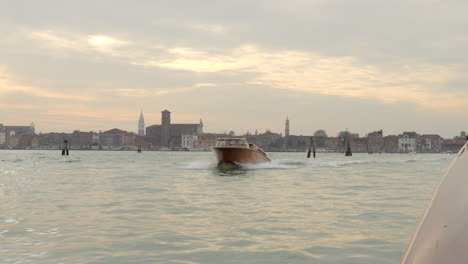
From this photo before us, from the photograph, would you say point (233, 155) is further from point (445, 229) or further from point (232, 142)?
point (445, 229)

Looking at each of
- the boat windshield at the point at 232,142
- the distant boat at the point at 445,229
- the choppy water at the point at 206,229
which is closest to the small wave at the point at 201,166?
the boat windshield at the point at 232,142

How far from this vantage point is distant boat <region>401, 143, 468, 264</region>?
2.34m

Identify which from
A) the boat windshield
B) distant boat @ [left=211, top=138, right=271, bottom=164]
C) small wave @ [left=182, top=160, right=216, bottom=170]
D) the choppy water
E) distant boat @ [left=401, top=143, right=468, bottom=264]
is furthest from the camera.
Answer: small wave @ [left=182, top=160, right=216, bottom=170]

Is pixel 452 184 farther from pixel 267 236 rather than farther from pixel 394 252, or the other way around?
pixel 267 236

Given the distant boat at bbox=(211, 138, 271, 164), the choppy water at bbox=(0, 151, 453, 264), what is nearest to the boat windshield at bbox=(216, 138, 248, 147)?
the distant boat at bbox=(211, 138, 271, 164)

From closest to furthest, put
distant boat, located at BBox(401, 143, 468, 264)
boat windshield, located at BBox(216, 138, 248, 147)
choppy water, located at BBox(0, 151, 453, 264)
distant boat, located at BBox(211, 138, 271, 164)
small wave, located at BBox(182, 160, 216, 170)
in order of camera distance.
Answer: distant boat, located at BBox(401, 143, 468, 264) < choppy water, located at BBox(0, 151, 453, 264) < distant boat, located at BBox(211, 138, 271, 164) < boat windshield, located at BBox(216, 138, 248, 147) < small wave, located at BBox(182, 160, 216, 170)

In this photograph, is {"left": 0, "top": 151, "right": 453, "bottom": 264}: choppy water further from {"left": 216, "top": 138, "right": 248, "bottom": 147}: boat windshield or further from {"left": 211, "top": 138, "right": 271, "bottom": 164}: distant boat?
{"left": 216, "top": 138, "right": 248, "bottom": 147}: boat windshield

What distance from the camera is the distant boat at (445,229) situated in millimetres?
2338

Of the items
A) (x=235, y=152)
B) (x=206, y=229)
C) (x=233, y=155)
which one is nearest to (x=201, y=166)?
(x=233, y=155)

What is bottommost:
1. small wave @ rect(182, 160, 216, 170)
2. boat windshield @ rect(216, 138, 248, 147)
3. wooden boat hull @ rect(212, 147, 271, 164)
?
small wave @ rect(182, 160, 216, 170)

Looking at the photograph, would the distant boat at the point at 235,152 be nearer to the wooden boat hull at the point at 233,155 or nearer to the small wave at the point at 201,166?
the wooden boat hull at the point at 233,155

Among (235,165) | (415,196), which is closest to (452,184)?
(415,196)

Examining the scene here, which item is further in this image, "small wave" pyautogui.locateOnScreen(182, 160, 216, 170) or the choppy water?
"small wave" pyautogui.locateOnScreen(182, 160, 216, 170)

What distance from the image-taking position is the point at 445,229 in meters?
2.49
